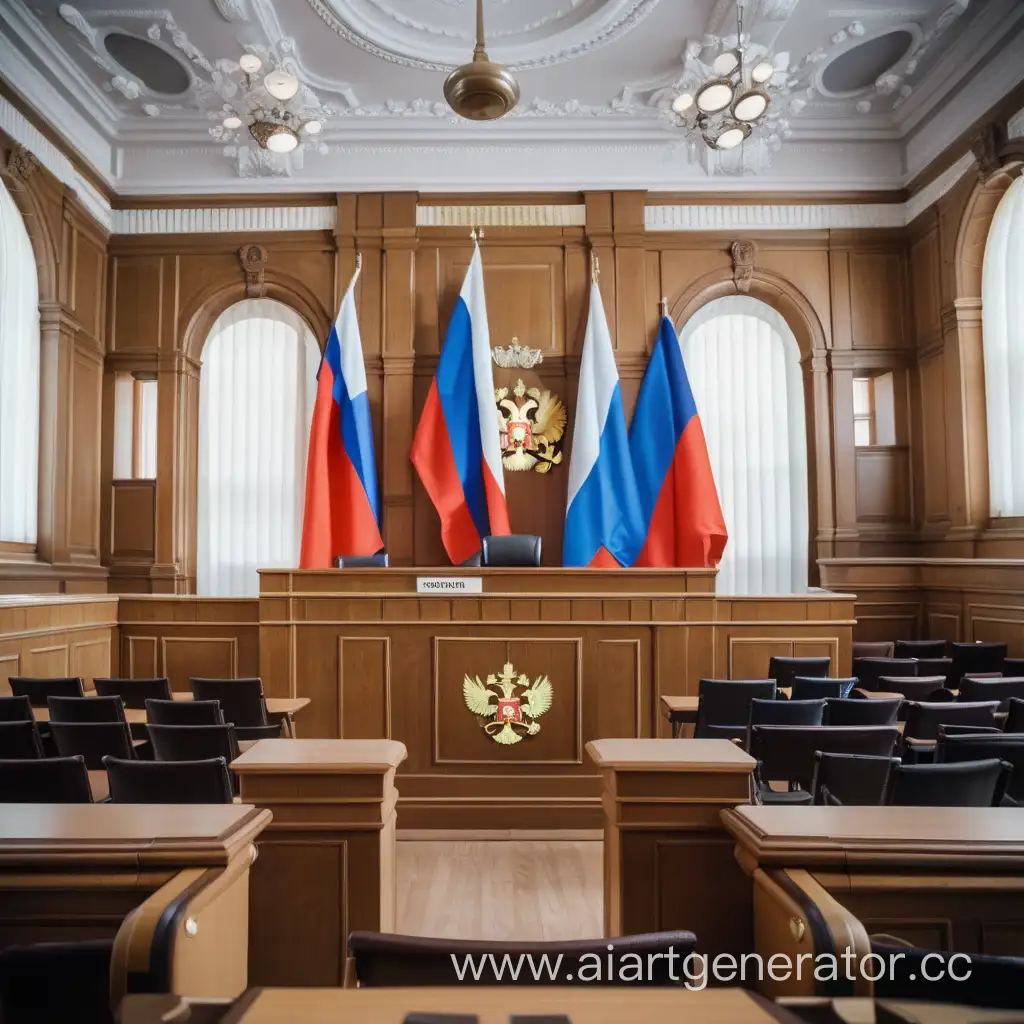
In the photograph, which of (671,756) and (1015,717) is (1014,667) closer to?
(1015,717)

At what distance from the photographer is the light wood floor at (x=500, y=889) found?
3.07 meters

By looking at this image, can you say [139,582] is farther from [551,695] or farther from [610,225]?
[610,225]

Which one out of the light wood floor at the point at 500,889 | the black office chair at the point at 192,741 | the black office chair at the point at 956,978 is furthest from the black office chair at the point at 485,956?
the black office chair at the point at 192,741

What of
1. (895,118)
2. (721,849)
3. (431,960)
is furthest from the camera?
A: (895,118)

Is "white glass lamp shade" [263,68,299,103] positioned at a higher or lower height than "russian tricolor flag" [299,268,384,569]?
higher

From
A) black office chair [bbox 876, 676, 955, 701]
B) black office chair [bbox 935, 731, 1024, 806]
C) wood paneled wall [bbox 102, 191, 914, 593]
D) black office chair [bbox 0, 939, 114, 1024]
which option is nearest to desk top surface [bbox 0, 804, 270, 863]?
black office chair [bbox 0, 939, 114, 1024]

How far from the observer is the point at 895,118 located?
7.95 metres

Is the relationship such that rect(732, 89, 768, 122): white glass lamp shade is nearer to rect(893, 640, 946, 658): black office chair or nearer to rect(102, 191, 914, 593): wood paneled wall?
rect(102, 191, 914, 593): wood paneled wall

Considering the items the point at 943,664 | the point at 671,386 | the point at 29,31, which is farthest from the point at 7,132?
the point at 943,664

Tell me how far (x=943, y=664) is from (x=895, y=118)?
551cm

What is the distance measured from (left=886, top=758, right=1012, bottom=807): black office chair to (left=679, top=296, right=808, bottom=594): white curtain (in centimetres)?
596

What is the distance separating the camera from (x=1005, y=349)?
700cm

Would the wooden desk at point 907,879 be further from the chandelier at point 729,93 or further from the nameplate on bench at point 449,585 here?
the chandelier at point 729,93

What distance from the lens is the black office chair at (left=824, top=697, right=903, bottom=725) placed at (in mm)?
3471
